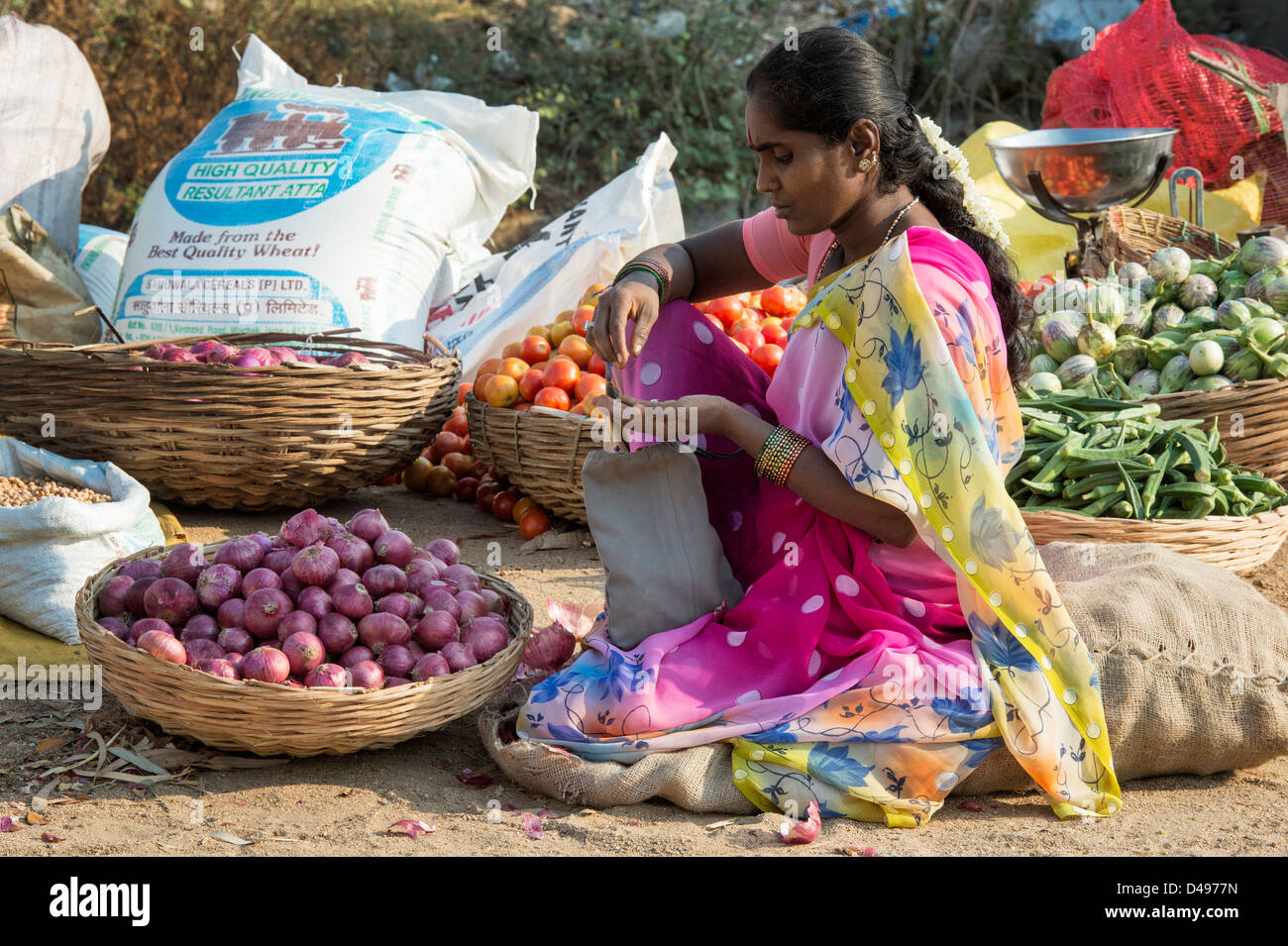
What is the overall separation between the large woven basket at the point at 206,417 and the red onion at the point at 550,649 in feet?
3.88

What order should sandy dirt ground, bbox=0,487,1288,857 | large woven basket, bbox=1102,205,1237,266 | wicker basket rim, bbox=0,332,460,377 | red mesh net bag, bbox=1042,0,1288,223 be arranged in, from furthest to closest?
red mesh net bag, bbox=1042,0,1288,223
large woven basket, bbox=1102,205,1237,266
wicker basket rim, bbox=0,332,460,377
sandy dirt ground, bbox=0,487,1288,857

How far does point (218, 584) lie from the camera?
2.31 metres

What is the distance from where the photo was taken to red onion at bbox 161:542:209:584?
2.38 meters

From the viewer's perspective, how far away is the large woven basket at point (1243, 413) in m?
3.54

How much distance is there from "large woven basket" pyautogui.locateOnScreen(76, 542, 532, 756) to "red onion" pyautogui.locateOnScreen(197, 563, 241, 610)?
0.61ft

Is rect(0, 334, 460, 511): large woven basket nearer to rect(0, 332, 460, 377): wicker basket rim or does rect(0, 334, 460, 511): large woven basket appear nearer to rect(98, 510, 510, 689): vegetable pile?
rect(0, 332, 460, 377): wicker basket rim

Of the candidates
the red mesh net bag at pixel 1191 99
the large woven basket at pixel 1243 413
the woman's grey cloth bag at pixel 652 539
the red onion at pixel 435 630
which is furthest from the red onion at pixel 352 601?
the red mesh net bag at pixel 1191 99

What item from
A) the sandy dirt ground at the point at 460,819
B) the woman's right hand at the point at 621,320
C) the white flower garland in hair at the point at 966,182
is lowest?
the sandy dirt ground at the point at 460,819

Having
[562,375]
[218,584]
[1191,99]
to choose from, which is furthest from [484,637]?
[1191,99]

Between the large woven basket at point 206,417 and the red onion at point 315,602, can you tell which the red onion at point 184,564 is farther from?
the large woven basket at point 206,417

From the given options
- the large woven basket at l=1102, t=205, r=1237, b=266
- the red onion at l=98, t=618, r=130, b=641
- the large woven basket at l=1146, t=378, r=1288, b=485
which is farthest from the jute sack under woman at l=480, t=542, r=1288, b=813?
the large woven basket at l=1102, t=205, r=1237, b=266

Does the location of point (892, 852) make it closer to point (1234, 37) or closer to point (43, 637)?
point (43, 637)

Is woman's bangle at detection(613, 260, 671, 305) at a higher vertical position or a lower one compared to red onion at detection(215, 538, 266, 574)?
higher

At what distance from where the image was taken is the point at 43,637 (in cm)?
280
